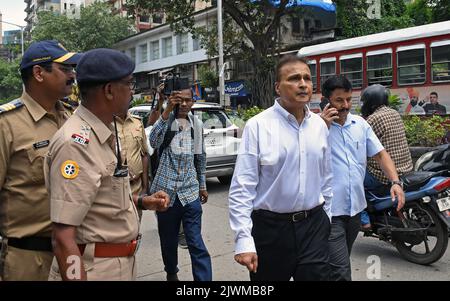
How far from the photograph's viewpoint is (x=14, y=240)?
225 centimetres

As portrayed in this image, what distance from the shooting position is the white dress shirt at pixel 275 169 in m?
2.55

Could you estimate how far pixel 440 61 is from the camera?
1261 centimetres

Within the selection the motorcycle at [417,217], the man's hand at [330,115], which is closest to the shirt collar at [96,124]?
the man's hand at [330,115]

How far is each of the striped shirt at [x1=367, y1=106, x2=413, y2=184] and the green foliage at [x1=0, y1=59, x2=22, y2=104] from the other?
4589 cm

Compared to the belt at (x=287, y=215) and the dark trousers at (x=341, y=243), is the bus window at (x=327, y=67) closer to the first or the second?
the dark trousers at (x=341, y=243)

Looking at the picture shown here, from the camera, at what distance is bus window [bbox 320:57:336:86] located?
1580 centimetres

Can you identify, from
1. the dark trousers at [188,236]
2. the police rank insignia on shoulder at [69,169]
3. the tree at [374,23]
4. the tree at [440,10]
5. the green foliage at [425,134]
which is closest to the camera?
the police rank insignia on shoulder at [69,169]

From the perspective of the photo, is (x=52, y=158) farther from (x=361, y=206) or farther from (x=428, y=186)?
(x=428, y=186)

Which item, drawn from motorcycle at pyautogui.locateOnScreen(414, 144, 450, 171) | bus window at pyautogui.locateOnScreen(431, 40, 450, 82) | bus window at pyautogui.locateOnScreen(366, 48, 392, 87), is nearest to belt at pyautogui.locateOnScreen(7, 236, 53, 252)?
motorcycle at pyautogui.locateOnScreen(414, 144, 450, 171)

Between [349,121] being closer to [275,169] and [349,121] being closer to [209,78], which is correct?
[275,169]

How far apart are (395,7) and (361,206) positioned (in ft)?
91.4

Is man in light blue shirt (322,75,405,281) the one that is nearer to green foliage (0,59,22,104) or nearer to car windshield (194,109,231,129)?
car windshield (194,109,231,129)

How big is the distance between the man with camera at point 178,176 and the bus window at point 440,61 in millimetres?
10720
